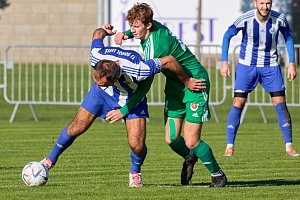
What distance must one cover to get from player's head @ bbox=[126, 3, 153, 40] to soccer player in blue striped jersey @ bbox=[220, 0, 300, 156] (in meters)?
3.93

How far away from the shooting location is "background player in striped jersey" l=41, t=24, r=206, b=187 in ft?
37.6

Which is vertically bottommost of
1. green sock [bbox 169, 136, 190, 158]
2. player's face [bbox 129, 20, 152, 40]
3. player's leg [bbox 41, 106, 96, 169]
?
green sock [bbox 169, 136, 190, 158]

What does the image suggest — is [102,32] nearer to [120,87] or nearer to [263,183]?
[120,87]

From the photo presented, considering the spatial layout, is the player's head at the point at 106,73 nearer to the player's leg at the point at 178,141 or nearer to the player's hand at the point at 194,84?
the player's hand at the point at 194,84

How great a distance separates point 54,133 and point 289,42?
4.95m

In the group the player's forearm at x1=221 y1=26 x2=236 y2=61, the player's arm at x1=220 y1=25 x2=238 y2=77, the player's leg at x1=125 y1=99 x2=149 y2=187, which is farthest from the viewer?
the player's forearm at x1=221 y1=26 x2=236 y2=61

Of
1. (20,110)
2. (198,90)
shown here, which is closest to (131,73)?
(198,90)

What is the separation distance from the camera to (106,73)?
36.9ft

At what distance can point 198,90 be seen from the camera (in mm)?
11977

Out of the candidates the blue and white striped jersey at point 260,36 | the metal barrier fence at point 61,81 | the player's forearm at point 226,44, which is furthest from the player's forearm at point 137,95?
the metal barrier fence at point 61,81

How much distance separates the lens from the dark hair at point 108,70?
1127 centimetres

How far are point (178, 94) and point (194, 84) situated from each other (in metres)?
0.32

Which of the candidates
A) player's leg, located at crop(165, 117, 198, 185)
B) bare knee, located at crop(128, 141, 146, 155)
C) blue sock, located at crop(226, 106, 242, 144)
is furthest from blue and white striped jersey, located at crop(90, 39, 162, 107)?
blue sock, located at crop(226, 106, 242, 144)

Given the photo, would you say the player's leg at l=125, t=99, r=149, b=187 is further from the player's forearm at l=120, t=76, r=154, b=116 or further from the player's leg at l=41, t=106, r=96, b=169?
the player's leg at l=41, t=106, r=96, b=169
